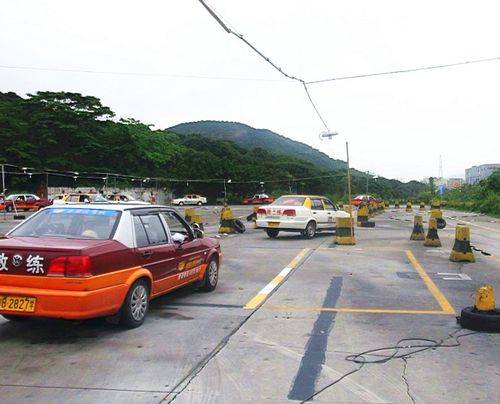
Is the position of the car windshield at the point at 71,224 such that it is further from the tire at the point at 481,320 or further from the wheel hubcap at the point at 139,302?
the tire at the point at 481,320

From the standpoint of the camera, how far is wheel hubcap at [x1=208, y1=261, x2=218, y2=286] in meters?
8.73

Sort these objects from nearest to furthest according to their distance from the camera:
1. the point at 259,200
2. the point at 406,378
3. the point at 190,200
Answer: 1. the point at 406,378
2. the point at 190,200
3. the point at 259,200

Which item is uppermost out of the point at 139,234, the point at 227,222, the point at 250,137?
the point at 250,137

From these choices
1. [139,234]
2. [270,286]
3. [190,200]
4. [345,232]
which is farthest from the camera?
[190,200]

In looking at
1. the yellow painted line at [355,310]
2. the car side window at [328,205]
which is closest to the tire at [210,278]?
the yellow painted line at [355,310]

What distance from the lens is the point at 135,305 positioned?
6363 mm

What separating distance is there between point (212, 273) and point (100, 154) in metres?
64.2

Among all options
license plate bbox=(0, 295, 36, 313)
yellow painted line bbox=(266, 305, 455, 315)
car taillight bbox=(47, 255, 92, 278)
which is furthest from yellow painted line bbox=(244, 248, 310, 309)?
license plate bbox=(0, 295, 36, 313)

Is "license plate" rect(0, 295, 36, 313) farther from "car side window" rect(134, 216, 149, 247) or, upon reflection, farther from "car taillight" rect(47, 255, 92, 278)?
"car side window" rect(134, 216, 149, 247)

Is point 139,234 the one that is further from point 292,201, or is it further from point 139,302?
point 292,201

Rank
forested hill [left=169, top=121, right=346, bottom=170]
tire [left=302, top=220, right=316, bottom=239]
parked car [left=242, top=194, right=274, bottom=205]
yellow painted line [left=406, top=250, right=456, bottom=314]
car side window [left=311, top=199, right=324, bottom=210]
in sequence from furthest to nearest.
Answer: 1. forested hill [left=169, top=121, right=346, bottom=170]
2. parked car [left=242, top=194, right=274, bottom=205]
3. car side window [left=311, top=199, right=324, bottom=210]
4. tire [left=302, top=220, right=316, bottom=239]
5. yellow painted line [left=406, top=250, right=456, bottom=314]

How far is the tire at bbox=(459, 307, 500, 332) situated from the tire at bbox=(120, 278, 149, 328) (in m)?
3.78

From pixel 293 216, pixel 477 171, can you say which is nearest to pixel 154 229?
pixel 293 216

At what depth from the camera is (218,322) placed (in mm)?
6711
